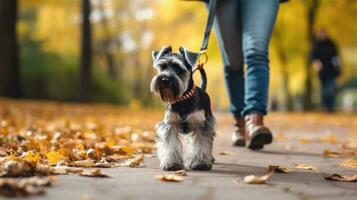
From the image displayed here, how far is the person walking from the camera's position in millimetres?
6777

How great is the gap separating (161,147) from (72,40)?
1284 inches

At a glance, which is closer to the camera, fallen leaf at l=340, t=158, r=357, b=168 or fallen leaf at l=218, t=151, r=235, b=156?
fallen leaf at l=340, t=158, r=357, b=168

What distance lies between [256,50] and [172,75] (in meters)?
2.12

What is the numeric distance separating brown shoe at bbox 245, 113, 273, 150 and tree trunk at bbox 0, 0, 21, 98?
1630cm

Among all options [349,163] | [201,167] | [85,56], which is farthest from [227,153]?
[85,56]

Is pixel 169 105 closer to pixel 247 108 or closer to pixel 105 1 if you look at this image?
pixel 247 108

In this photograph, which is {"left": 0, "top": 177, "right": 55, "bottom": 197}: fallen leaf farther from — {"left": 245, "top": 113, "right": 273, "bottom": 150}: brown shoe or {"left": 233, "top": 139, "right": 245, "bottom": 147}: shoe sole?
{"left": 233, "top": 139, "right": 245, "bottom": 147}: shoe sole

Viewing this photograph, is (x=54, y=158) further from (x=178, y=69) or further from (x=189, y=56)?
(x=189, y=56)

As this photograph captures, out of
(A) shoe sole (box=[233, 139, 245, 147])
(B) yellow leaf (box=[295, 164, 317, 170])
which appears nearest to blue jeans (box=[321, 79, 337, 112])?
(A) shoe sole (box=[233, 139, 245, 147])

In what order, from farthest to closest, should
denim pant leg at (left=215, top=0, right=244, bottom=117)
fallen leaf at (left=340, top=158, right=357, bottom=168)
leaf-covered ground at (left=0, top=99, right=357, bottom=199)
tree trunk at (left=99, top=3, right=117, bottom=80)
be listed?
tree trunk at (left=99, top=3, right=117, bottom=80), denim pant leg at (left=215, top=0, right=244, bottom=117), fallen leaf at (left=340, top=158, right=357, bottom=168), leaf-covered ground at (left=0, top=99, right=357, bottom=199)

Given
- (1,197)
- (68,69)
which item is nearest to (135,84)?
(68,69)

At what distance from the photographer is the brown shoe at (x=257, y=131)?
21.7 ft

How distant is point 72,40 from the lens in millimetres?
37031

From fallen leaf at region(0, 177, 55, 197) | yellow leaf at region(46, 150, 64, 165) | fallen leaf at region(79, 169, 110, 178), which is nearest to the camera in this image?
fallen leaf at region(0, 177, 55, 197)
